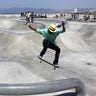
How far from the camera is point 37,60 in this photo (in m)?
15.2

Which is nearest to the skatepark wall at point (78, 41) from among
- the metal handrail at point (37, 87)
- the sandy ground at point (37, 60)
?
the sandy ground at point (37, 60)

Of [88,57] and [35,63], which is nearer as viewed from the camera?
[35,63]

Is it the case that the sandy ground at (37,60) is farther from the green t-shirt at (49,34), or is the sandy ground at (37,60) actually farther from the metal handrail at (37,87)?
the metal handrail at (37,87)

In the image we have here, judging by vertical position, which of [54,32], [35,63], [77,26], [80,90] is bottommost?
[77,26]

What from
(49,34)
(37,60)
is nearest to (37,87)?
(49,34)

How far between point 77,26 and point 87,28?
4.50m

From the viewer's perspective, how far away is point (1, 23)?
37.8m

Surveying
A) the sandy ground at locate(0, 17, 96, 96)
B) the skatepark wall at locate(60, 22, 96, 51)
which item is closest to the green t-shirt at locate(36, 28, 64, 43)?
the sandy ground at locate(0, 17, 96, 96)

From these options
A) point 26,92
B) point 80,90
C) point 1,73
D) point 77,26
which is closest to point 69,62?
point 1,73

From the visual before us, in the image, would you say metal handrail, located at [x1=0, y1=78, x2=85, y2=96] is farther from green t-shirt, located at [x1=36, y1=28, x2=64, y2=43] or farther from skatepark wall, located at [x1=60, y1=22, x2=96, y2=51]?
skatepark wall, located at [x1=60, y1=22, x2=96, y2=51]

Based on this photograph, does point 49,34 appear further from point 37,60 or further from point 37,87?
point 37,87

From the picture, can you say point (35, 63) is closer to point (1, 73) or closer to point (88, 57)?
point (1, 73)

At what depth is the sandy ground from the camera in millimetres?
11086

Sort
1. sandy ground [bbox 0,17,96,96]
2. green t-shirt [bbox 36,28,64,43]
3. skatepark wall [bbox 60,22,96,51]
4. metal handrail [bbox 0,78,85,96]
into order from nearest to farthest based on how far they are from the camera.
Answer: metal handrail [bbox 0,78,85,96]
sandy ground [bbox 0,17,96,96]
green t-shirt [bbox 36,28,64,43]
skatepark wall [bbox 60,22,96,51]
